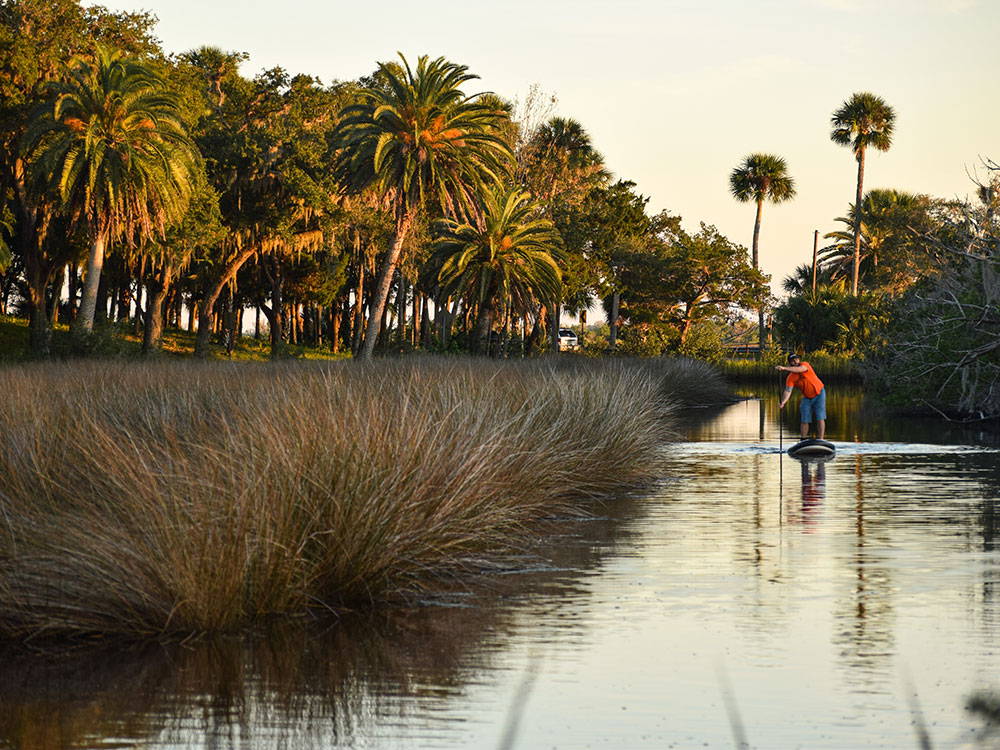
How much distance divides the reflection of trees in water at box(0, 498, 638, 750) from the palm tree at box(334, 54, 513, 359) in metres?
40.6

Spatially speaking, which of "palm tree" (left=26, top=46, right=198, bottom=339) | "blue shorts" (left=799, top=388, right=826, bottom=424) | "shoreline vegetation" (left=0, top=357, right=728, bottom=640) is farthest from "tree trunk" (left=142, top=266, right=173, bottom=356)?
"shoreline vegetation" (left=0, top=357, right=728, bottom=640)

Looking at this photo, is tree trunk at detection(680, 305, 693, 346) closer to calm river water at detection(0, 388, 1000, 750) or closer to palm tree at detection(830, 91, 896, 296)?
palm tree at detection(830, 91, 896, 296)

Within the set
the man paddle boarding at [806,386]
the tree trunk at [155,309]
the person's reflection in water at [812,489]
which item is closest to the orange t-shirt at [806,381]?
the man paddle boarding at [806,386]

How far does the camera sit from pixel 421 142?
49.7 m

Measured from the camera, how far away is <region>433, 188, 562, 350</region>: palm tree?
189ft

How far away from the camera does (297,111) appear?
61594mm

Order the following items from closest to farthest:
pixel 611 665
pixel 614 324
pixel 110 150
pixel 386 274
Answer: pixel 611 665 < pixel 110 150 < pixel 386 274 < pixel 614 324

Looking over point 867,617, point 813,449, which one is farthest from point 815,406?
point 867,617

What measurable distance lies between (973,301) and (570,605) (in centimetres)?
3028

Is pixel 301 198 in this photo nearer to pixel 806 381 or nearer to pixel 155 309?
pixel 155 309

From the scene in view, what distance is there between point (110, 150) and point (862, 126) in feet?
213

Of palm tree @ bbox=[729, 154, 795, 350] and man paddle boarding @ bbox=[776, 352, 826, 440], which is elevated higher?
palm tree @ bbox=[729, 154, 795, 350]

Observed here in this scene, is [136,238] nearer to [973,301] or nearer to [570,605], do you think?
[973,301]

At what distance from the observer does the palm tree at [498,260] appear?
189ft
